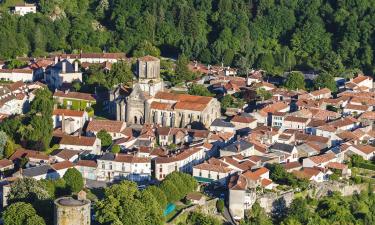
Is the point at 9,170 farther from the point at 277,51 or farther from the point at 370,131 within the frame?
the point at 277,51

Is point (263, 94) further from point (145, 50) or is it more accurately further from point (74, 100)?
point (145, 50)

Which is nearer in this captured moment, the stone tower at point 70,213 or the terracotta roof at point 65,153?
the stone tower at point 70,213

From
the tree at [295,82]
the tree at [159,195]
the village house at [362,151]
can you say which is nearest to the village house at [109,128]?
the tree at [159,195]

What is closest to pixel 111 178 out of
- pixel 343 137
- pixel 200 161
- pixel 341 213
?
pixel 200 161

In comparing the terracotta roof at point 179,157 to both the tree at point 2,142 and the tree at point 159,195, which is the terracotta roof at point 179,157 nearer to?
the tree at point 159,195

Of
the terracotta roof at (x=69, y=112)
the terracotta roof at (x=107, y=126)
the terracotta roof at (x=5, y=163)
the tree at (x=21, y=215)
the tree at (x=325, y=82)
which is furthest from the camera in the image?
the tree at (x=325, y=82)

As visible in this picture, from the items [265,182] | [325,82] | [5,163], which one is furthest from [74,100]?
[325,82]
